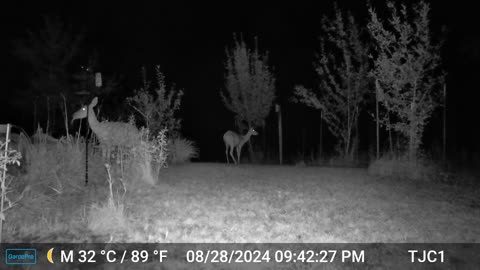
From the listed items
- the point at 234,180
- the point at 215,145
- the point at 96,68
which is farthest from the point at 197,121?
the point at 234,180

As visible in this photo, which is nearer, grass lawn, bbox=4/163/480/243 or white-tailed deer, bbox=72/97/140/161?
grass lawn, bbox=4/163/480/243

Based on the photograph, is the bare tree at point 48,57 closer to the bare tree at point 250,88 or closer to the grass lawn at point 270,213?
the bare tree at point 250,88

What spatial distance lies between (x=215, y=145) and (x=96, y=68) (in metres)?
9.22

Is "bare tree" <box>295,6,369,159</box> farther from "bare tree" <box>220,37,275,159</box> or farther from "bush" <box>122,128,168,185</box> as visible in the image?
"bush" <box>122,128,168,185</box>

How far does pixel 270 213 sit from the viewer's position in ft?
17.5

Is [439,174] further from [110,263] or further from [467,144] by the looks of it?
[467,144]

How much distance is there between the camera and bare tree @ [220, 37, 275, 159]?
1806cm

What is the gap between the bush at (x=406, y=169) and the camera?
9250mm

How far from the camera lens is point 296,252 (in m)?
3.90

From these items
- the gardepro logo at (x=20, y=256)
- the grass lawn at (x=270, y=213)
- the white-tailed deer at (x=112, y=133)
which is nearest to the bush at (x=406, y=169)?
the grass lawn at (x=270, y=213)

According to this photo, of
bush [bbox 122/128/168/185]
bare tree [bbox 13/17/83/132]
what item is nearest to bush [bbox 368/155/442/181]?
bush [bbox 122/128/168/185]

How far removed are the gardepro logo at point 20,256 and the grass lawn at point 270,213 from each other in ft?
1.05

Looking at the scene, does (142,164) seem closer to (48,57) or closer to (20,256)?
(20,256)

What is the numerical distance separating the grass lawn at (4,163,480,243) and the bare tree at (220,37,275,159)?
10298 mm
